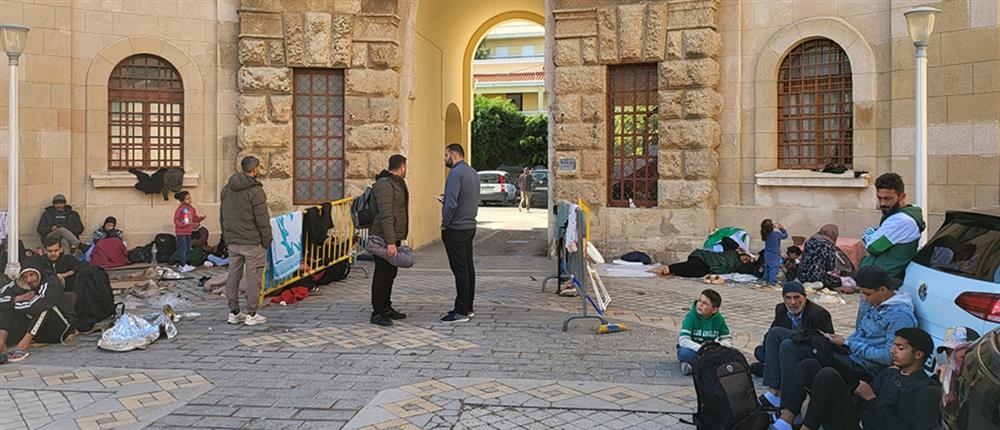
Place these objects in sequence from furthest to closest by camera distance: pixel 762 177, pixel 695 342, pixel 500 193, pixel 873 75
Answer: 1. pixel 500 193
2. pixel 762 177
3. pixel 873 75
4. pixel 695 342

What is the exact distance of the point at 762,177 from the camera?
13039mm

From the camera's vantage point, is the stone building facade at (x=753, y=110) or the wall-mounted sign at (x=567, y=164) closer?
the stone building facade at (x=753, y=110)

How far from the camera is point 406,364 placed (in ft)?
22.1

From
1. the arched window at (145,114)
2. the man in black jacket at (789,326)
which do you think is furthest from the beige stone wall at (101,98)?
the man in black jacket at (789,326)

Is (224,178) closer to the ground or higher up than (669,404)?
higher up

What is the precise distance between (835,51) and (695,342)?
337 inches

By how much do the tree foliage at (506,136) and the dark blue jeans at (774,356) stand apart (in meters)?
41.8

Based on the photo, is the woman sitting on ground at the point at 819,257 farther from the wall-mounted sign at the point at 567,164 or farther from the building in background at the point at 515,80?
the building in background at the point at 515,80

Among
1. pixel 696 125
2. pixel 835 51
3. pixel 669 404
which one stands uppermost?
pixel 835 51

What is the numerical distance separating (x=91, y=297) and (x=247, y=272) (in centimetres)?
158

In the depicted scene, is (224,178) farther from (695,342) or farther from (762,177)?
(695,342)

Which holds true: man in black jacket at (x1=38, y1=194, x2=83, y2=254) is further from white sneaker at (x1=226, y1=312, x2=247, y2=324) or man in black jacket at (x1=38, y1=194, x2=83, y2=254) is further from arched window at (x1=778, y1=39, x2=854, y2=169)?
arched window at (x1=778, y1=39, x2=854, y2=169)

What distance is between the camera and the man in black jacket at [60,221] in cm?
1292

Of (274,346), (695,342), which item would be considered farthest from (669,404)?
(274,346)
